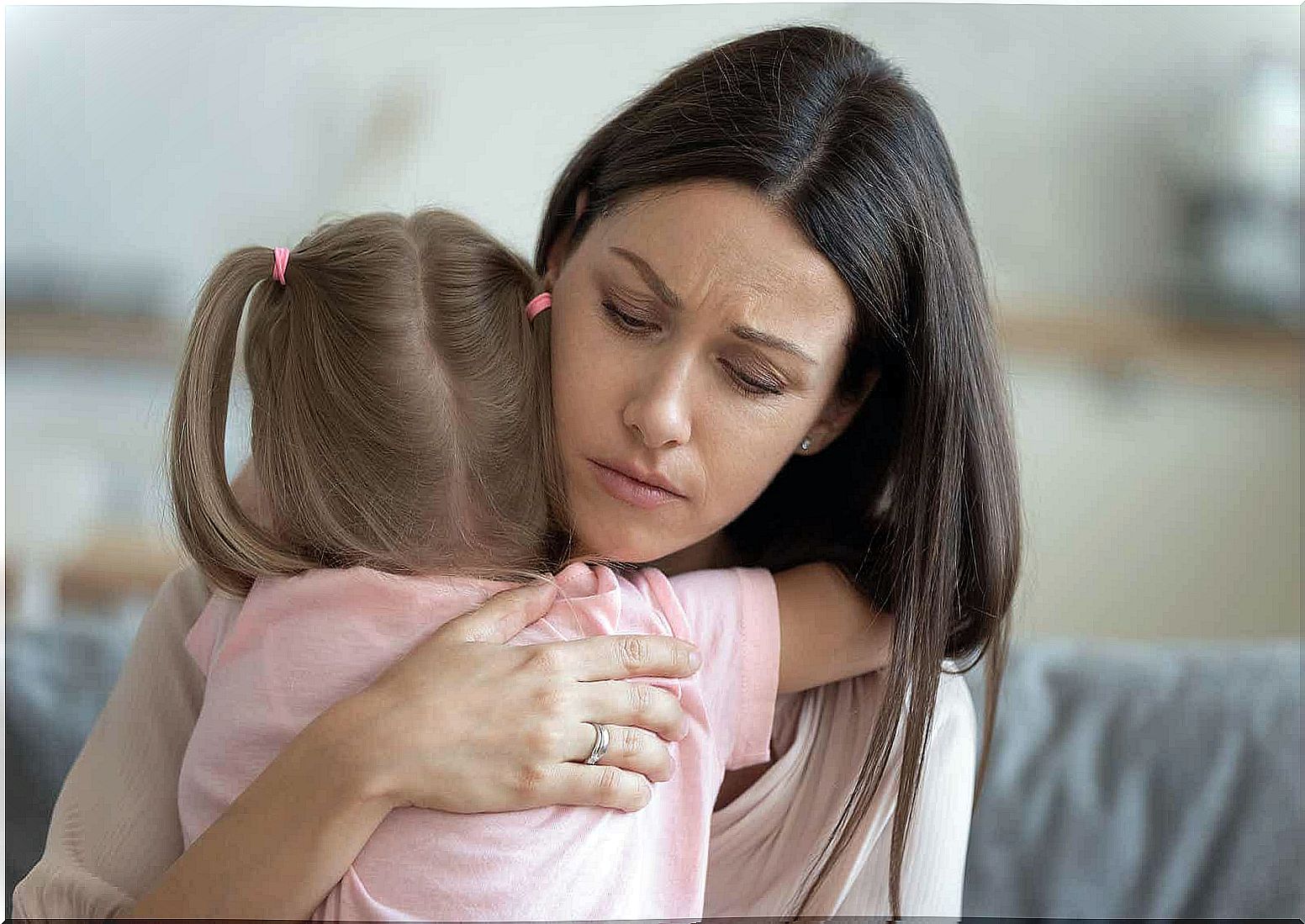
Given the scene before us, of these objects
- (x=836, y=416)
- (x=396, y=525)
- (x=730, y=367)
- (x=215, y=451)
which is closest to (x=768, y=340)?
(x=730, y=367)

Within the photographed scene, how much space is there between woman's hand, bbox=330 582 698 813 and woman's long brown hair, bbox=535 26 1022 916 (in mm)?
192

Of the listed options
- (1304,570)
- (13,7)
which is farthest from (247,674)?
(1304,570)

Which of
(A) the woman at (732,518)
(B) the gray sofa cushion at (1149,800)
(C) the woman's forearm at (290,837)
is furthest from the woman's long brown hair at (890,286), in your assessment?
(B) the gray sofa cushion at (1149,800)

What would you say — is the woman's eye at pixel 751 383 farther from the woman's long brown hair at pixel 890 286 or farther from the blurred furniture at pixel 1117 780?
the blurred furniture at pixel 1117 780

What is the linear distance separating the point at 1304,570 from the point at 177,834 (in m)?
1.10

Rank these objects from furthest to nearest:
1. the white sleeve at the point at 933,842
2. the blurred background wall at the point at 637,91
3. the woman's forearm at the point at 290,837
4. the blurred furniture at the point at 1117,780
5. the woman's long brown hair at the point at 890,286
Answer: the blurred furniture at the point at 1117,780 < the blurred background wall at the point at 637,91 < the white sleeve at the point at 933,842 < the woman's long brown hair at the point at 890,286 < the woman's forearm at the point at 290,837

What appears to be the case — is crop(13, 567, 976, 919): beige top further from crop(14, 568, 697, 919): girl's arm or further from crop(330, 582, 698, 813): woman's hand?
crop(330, 582, 698, 813): woman's hand

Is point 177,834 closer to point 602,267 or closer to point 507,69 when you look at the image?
point 602,267

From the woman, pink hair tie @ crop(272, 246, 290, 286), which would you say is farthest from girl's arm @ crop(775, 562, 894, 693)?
pink hair tie @ crop(272, 246, 290, 286)

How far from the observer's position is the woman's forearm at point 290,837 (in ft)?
2.12

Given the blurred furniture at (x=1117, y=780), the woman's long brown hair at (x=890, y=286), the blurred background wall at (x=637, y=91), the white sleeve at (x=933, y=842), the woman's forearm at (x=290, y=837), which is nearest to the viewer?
the woman's forearm at (x=290, y=837)

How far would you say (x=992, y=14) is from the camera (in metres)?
1.15

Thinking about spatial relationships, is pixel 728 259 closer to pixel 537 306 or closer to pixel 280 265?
pixel 537 306

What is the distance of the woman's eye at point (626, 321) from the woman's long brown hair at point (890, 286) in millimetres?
83
